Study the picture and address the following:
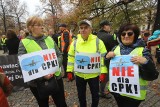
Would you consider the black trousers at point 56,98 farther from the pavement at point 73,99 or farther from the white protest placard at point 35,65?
the pavement at point 73,99

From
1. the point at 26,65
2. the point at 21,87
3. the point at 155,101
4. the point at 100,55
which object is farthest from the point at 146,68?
the point at 21,87

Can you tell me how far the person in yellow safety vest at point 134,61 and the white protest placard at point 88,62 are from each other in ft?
3.25

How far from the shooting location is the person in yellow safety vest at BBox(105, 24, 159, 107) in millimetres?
2801

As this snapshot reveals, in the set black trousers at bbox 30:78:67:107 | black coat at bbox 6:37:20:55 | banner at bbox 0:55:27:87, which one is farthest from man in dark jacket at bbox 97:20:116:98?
black coat at bbox 6:37:20:55

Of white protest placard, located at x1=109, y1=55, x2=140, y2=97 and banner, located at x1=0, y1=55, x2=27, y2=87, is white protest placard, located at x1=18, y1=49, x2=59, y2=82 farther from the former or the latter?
banner, located at x1=0, y1=55, x2=27, y2=87

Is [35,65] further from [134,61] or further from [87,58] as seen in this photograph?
[134,61]

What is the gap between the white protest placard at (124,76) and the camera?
9.52 ft

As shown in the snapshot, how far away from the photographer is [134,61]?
2.85 m

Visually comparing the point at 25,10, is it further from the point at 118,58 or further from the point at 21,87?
the point at 118,58

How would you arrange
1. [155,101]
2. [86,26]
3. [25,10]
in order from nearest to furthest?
[86,26]
[155,101]
[25,10]

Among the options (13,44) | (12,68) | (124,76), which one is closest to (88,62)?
(124,76)

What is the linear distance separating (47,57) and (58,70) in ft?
1.03

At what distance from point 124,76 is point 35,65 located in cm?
137

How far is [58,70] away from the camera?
3.75 metres
